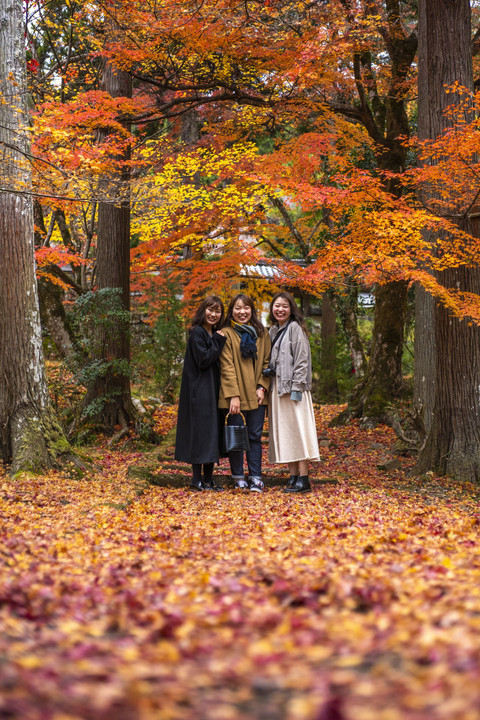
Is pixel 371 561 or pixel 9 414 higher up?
pixel 9 414

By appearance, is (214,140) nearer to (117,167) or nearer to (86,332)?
(117,167)

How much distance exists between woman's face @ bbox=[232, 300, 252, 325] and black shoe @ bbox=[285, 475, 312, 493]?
1.63m

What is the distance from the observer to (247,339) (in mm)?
5859

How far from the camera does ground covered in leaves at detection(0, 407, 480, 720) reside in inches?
62.1

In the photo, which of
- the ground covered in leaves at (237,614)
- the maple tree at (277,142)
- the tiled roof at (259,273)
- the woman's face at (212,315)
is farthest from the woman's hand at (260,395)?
the tiled roof at (259,273)

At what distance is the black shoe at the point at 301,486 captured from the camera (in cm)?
593

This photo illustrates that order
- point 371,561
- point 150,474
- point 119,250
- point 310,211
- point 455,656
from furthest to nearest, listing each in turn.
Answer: point 310,211 < point 119,250 < point 150,474 < point 371,561 < point 455,656

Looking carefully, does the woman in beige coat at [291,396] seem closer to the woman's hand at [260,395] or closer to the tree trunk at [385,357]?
the woman's hand at [260,395]

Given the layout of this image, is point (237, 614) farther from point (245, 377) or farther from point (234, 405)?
point (245, 377)

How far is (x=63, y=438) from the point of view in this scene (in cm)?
679

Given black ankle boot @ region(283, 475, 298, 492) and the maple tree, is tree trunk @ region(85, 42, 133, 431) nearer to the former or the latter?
the maple tree

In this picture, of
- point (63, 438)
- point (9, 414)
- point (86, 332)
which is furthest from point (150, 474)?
point (86, 332)

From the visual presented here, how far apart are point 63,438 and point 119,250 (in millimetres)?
4449

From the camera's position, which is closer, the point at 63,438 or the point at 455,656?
the point at 455,656
